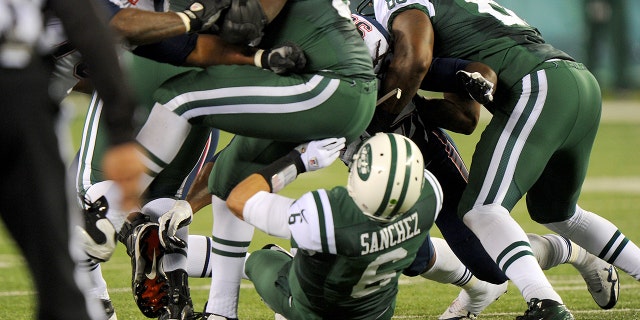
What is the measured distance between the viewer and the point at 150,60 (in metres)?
3.99

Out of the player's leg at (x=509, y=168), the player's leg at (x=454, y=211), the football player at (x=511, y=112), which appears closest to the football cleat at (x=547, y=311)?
the football player at (x=511, y=112)

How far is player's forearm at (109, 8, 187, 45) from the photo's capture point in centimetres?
346

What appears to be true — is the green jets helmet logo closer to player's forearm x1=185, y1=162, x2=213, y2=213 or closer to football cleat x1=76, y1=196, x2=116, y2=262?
football cleat x1=76, y1=196, x2=116, y2=262

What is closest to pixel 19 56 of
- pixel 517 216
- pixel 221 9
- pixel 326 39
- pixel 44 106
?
pixel 44 106

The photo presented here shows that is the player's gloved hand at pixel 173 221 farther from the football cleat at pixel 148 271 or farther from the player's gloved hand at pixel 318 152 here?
the player's gloved hand at pixel 318 152

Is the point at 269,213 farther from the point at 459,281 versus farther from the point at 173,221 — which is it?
the point at 459,281

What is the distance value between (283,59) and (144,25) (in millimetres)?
486

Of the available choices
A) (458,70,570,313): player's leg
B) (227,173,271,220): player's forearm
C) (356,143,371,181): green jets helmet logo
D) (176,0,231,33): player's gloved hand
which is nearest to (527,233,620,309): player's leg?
(458,70,570,313): player's leg

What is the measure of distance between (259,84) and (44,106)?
1163 mm

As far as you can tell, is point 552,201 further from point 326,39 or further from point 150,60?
point 150,60

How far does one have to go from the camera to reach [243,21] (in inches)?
140

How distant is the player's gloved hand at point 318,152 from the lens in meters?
3.75

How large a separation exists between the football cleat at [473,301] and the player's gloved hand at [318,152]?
133 centimetres

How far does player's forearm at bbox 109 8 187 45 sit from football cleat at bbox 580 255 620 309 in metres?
2.40
